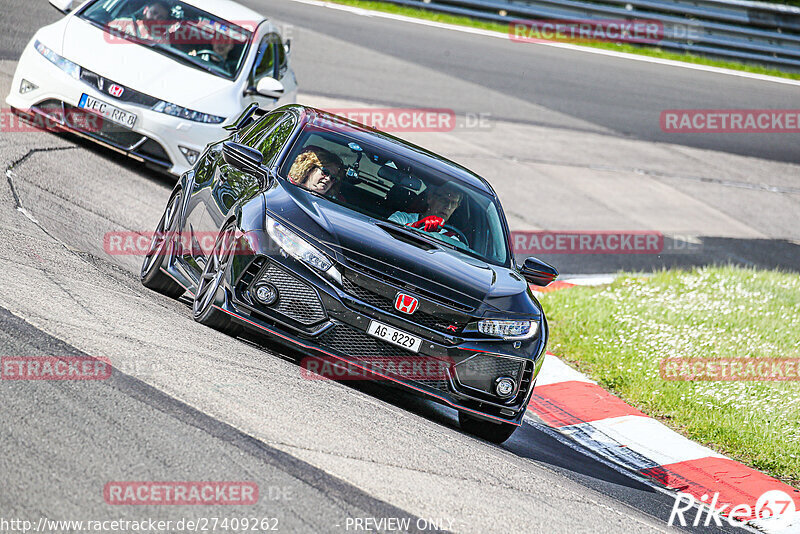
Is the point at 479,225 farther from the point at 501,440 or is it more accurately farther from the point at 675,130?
the point at 675,130

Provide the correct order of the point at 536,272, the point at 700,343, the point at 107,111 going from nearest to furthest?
the point at 536,272
the point at 700,343
the point at 107,111

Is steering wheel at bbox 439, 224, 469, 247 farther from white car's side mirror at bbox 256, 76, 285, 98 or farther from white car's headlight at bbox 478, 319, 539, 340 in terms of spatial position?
white car's side mirror at bbox 256, 76, 285, 98

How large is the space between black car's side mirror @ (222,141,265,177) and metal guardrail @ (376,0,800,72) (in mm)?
17477

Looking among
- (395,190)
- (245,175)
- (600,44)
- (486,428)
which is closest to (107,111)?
(245,175)

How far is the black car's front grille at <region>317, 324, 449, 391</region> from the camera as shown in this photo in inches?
226

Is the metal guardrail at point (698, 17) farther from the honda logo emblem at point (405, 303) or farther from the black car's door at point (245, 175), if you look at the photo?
the honda logo emblem at point (405, 303)

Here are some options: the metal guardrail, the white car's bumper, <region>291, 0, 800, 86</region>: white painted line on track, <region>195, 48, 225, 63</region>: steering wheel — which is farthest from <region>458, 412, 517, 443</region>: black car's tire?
the metal guardrail

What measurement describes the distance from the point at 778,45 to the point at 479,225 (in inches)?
743

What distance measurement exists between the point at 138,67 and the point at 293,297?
18.2 feet

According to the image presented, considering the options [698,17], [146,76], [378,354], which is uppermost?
[698,17]

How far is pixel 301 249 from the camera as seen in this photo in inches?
231

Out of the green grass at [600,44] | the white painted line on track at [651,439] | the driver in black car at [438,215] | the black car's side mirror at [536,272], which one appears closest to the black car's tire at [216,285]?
the driver in black car at [438,215]

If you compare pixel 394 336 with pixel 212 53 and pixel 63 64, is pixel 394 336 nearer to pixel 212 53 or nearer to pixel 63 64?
pixel 63 64

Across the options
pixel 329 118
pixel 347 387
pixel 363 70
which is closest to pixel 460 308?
pixel 347 387
